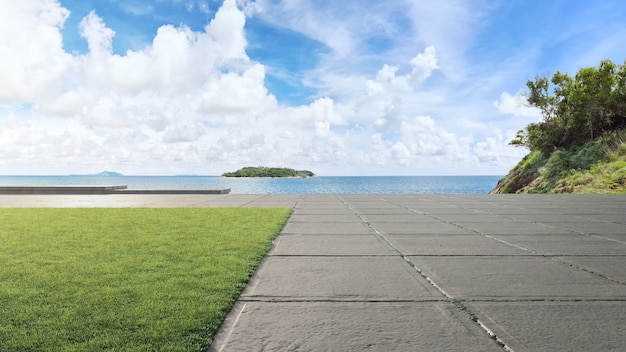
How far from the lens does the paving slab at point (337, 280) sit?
4223 millimetres

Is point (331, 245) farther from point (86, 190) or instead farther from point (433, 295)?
point (86, 190)

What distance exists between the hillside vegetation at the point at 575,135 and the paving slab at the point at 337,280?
86.2 ft

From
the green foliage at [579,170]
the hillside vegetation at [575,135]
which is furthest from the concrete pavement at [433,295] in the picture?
the hillside vegetation at [575,135]

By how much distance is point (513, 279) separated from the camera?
4883 mm

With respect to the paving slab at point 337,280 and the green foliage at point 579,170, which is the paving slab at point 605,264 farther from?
the green foliage at point 579,170

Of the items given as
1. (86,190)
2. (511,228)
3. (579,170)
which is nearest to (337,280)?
(511,228)

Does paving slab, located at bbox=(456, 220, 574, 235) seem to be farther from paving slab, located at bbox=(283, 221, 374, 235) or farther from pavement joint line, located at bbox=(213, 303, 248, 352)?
pavement joint line, located at bbox=(213, 303, 248, 352)

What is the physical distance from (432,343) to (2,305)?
3624 millimetres

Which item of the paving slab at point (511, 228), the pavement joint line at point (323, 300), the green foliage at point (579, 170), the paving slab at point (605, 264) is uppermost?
the green foliage at point (579, 170)

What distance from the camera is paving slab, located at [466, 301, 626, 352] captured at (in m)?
3.06

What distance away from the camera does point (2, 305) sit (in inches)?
149

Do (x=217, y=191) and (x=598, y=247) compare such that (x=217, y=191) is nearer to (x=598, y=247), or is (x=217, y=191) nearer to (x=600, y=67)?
(x=598, y=247)

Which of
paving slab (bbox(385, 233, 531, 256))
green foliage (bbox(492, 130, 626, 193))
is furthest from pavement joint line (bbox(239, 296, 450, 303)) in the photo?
green foliage (bbox(492, 130, 626, 193))

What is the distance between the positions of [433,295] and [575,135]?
38.0m
